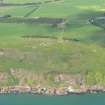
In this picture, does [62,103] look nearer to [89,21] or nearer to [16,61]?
[16,61]

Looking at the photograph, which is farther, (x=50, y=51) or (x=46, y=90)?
(x=50, y=51)

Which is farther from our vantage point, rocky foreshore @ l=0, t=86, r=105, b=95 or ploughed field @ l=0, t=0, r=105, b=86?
ploughed field @ l=0, t=0, r=105, b=86

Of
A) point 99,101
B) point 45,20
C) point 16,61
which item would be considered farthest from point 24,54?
point 45,20

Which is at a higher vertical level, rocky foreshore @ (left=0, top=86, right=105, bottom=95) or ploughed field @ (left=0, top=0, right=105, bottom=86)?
ploughed field @ (left=0, top=0, right=105, bottom=86)

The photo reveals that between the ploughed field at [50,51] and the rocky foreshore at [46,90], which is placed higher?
the ploughed field at [50,51]

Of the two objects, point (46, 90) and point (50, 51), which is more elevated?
point (50, 51)

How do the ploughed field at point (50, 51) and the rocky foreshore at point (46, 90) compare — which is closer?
the rocky foreshore at point (46, 90)

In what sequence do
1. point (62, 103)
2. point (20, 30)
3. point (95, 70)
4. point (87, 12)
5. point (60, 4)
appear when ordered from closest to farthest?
point (62, 103), point (95, 70), point (20, 30), point (87, 12), point (60, 4)

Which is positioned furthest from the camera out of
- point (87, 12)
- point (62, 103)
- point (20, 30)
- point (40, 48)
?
point (87, 12)
